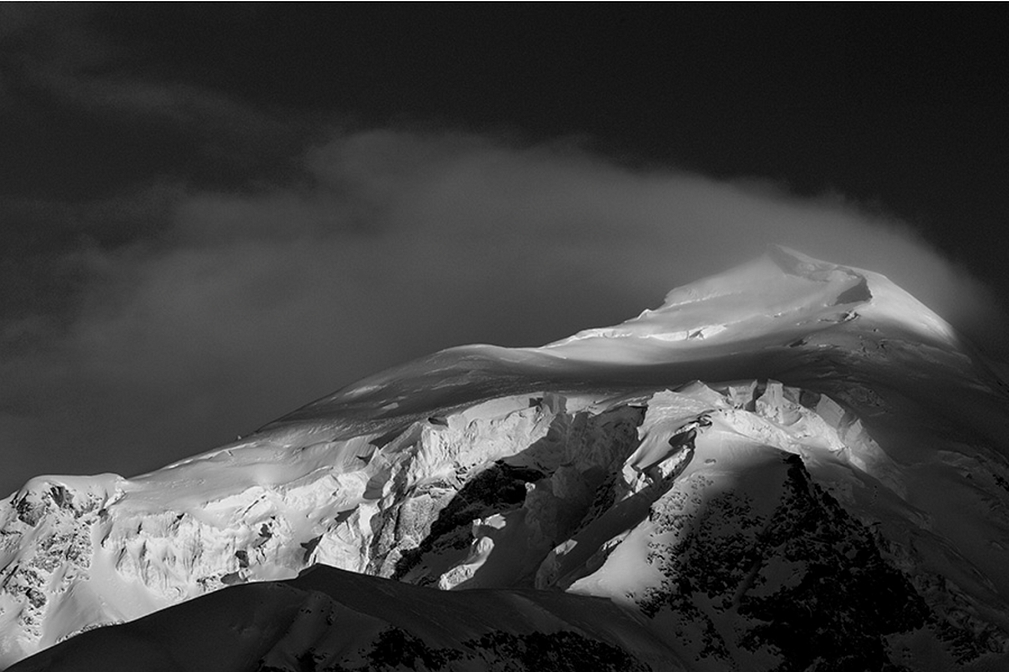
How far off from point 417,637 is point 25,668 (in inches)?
1369

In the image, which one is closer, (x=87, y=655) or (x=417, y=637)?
(x=87, y=655)

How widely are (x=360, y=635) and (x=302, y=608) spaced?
251 inches

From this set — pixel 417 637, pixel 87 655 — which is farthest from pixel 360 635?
pixel 87 655

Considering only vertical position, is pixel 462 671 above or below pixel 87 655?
below

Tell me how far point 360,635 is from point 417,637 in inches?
239

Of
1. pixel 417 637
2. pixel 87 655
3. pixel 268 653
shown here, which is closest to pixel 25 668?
pixel 87 655

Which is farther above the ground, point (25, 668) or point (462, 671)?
point (25, 668)

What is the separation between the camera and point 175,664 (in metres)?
188

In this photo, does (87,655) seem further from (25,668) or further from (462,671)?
(462,671)

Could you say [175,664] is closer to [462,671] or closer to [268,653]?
[268,653]

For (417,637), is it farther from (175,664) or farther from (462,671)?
(175,664)

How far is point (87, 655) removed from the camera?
187 m

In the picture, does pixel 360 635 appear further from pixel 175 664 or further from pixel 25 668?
pixel 25 668

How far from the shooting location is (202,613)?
196m
